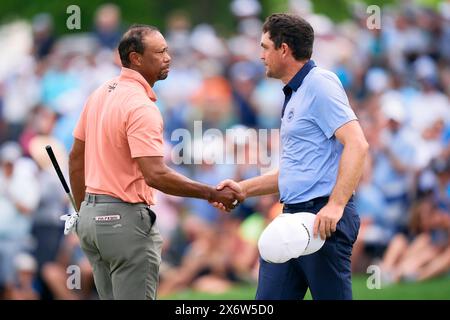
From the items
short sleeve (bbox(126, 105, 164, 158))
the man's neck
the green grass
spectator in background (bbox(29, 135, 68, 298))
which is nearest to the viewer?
short sleeve (bbox(126, 105, 164, 158))

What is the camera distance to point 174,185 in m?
6.71

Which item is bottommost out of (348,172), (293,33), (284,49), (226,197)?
(226,197)

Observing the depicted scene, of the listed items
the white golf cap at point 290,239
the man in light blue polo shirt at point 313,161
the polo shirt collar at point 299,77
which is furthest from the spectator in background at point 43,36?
the white golf cap at point 290,239

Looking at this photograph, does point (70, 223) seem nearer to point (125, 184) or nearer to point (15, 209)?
point (125, 184)

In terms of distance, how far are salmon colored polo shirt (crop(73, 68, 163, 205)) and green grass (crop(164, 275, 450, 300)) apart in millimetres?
4897

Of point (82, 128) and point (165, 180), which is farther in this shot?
point (82, 128)

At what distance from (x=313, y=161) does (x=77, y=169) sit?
5.57 ft

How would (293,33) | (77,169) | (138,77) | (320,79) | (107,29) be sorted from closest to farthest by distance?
(320,79)
(293,33)
(138,77)
(77,169)
(107,29)

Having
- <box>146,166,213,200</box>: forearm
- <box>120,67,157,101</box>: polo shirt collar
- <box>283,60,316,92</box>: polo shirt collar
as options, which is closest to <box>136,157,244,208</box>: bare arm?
<box>146,166,213,200</box>: forearm

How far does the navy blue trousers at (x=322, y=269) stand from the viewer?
6297 mm

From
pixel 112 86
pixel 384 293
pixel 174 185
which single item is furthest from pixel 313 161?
pixel 384 293

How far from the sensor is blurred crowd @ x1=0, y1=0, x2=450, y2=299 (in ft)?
39.3

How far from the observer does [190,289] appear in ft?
39.4

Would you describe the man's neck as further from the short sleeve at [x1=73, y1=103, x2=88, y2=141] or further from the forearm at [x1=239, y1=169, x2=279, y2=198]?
the short sleeve at [x1=73, y1=103, x2=88, y2=141]
